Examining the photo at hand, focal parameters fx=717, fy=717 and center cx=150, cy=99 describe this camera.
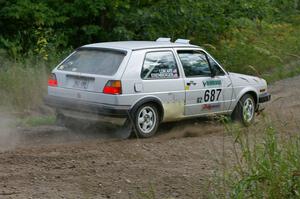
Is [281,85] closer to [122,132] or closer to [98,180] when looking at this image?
[122,132]

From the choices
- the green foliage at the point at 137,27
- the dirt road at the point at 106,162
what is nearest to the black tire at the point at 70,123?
the dirt road at the point at 106,162

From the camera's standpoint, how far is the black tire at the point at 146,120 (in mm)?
11143

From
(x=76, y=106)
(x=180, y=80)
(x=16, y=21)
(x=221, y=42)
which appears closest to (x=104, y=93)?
(x=76, y=106)

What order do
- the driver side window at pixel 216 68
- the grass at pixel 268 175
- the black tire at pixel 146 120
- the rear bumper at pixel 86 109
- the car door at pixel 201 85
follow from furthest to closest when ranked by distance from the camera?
the driver side window at pixel 216 68
the car door at pixel 201 85
the black tire at pixel 146 120
the rear bumper at pixel 86 109
the grass at pixel 268 175

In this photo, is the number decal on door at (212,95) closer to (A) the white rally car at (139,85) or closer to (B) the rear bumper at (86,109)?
(A) the white rally car at (139,85)

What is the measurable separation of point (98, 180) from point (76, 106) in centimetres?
302

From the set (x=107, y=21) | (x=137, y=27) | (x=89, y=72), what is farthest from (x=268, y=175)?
(x=107, y=21)

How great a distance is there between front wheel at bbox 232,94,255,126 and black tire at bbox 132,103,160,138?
2.08 metres

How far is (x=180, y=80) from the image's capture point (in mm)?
11867

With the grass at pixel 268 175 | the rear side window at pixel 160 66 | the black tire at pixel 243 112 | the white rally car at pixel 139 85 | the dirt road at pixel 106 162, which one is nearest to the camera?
the grass at pixel 268 175

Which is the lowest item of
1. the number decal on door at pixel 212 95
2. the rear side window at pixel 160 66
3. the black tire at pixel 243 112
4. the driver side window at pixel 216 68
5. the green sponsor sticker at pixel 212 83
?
the black tire at pixel 243 112

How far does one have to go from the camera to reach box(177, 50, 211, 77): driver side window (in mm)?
12117

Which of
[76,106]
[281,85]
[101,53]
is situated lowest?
[281,85]

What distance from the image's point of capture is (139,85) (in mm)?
11164
